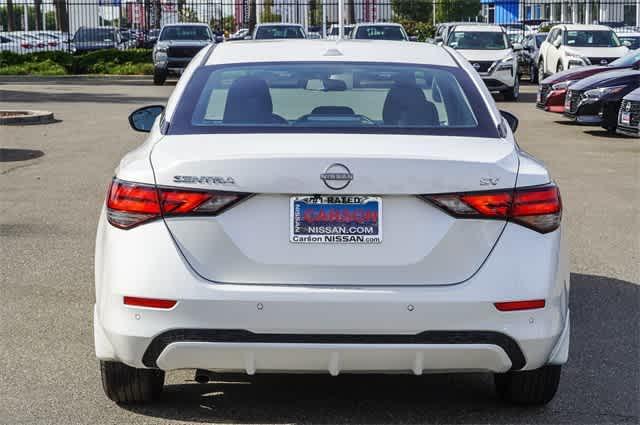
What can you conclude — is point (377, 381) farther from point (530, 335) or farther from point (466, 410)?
point (530, 335)

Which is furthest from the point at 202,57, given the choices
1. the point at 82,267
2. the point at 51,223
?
the point at 51,223

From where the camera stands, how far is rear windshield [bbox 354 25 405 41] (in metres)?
36.6

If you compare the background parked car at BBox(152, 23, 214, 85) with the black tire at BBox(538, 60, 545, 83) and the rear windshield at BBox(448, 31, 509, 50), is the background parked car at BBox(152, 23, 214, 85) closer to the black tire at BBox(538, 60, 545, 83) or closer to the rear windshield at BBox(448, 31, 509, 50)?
the rear windshield at BBox(448, 31, 509, 50)

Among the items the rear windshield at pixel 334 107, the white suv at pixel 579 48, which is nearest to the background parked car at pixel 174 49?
the white suv at pixel 579 48

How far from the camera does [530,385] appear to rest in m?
5.30

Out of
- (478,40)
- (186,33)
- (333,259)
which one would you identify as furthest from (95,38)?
(333,259)

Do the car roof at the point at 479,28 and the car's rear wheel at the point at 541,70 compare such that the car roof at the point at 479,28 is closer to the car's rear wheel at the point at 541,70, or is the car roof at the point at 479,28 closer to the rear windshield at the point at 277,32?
the car's rear wheel at the point at 541,70

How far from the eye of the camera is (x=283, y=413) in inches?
211

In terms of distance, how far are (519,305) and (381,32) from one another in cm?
3276

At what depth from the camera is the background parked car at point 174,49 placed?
112 feet

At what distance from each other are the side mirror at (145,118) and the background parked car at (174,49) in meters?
27.0

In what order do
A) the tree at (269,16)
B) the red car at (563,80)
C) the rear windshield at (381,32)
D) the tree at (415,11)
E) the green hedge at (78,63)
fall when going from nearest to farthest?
1. the red car at (563,80)
2. the rear windshield at (381,32)
3. the green hedge at (78,63)
4. the tree at (269,16)
5. the tree at (415,11)

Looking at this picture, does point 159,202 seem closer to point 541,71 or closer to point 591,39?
point 591,39

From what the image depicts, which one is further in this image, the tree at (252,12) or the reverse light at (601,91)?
the tree at (252,12)
